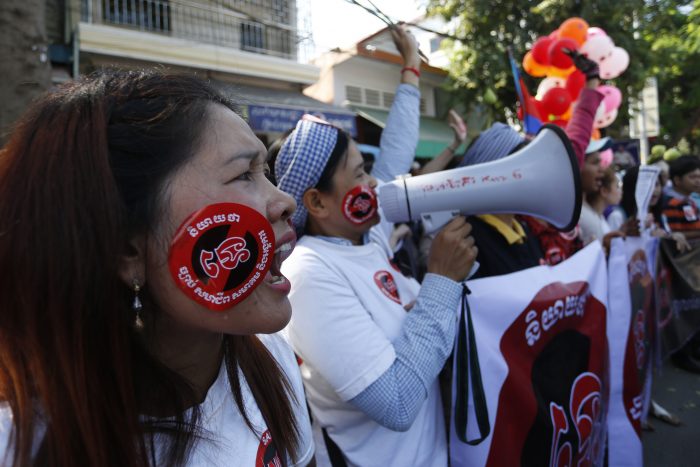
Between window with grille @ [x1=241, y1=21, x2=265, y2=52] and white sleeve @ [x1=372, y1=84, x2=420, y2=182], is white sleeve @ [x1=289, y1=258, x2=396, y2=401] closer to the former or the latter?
white sleeve @ [x1=372, y1=84, x2=420, y2=182]

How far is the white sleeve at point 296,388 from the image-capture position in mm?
1123

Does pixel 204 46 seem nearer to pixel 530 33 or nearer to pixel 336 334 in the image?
pixel 530 33

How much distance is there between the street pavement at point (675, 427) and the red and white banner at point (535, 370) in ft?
5.44

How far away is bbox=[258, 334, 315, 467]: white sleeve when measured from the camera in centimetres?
112

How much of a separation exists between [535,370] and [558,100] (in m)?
3.10

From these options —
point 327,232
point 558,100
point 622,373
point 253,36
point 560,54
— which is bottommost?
point 622,373

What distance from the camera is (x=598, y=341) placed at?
1.80 meters

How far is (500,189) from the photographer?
1574mm

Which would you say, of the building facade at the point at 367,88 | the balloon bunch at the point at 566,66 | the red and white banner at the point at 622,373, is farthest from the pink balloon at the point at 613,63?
the building facade at the point at 367,88

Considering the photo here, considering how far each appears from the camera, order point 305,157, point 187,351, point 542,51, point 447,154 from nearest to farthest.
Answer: point 187,351
point 305,157
point 447,154
point 542,51

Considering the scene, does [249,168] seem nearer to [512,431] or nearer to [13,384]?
[13,384]

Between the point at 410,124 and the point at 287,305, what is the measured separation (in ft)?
5.51

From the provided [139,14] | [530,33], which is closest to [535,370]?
[139,14]

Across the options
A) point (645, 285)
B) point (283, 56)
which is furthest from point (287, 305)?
point (283, 56)
